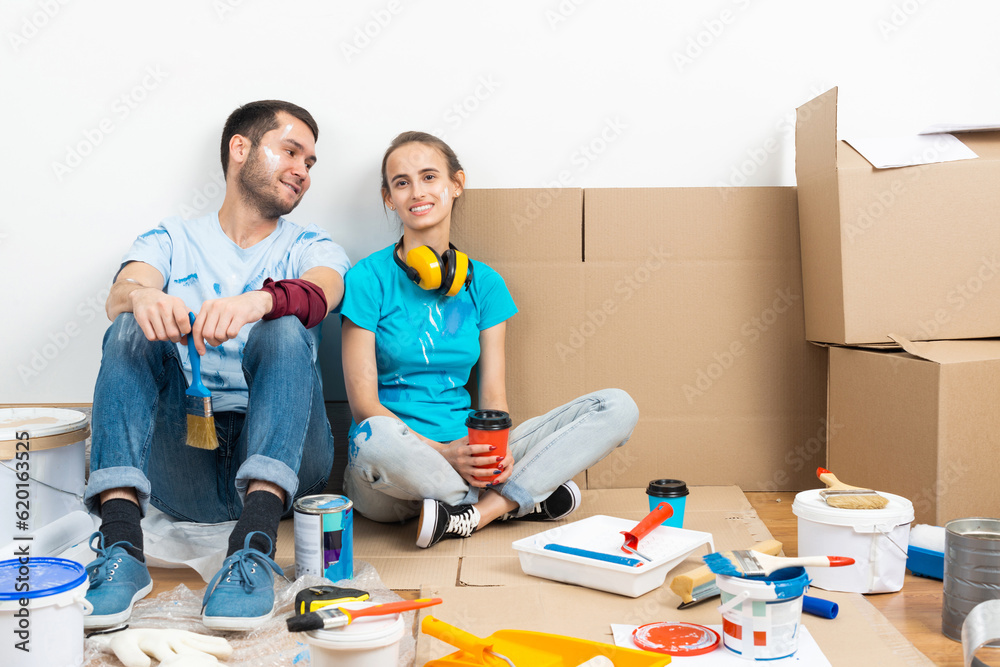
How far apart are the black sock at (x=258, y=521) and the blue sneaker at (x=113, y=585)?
14cm

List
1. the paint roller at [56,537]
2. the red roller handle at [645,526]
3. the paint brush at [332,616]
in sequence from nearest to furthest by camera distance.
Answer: the paint brush at [332,616]
the red roller handle at [645,526]
the paint roller at [56,537]

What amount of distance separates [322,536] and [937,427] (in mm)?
1206

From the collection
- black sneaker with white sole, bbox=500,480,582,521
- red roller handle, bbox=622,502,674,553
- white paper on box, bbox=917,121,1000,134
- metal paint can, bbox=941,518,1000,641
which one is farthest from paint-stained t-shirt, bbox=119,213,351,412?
white paper on box, bbox=917,121,1000,134

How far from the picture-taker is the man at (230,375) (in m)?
1.24

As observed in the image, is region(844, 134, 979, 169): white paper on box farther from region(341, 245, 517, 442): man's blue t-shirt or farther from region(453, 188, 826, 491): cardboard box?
region(341, 245, 517, 442): man's blue t-shirt

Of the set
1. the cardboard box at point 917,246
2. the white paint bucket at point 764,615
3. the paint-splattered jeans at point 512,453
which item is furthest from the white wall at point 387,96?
the white paint bucket at point 764,615

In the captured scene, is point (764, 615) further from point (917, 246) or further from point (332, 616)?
point (917, 246)

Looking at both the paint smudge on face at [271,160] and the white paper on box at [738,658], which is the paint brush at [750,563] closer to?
the white paper on box at [738,658]

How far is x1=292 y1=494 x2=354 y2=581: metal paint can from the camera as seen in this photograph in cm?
128

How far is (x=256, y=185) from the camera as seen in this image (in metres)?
1.82

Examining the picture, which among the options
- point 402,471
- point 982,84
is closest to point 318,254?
point 402,471

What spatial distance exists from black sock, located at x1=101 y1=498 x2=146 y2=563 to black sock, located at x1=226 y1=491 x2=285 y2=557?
0.49ft

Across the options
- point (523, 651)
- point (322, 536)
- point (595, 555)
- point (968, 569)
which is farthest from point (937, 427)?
point (322, 536)

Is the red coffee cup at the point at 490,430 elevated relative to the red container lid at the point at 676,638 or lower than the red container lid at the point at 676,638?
elevated
